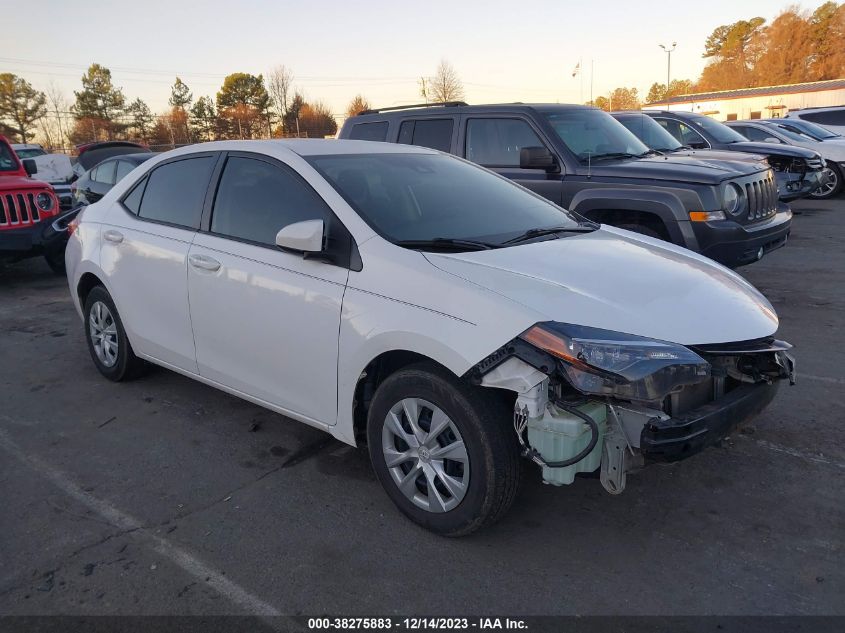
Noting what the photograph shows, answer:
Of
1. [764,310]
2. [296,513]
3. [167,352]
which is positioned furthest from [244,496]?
[764,310]

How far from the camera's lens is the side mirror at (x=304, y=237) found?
128 inches

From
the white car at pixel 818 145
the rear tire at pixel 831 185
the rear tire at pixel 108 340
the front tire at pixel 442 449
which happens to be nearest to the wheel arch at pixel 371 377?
the front tire at pixel 442 449

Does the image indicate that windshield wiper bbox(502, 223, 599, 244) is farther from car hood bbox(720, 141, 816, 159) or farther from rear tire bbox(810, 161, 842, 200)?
rear tire bbox(810, 161, 842, 200)

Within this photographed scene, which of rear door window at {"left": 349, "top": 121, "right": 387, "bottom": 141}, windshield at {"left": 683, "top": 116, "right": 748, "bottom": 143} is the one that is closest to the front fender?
rear door window at {"left": 349, "top": 121, "right": 387, "bottom": 141}

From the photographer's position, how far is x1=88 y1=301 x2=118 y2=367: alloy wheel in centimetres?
501

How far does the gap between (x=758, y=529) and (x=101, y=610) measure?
282 cm

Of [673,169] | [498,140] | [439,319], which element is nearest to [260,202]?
[439,319]

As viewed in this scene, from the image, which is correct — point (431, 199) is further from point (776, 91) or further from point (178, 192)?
point (776, 91)

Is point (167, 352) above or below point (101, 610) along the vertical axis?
above

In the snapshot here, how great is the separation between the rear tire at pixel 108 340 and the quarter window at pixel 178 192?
31.6 inches

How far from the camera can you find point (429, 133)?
7.68 metres

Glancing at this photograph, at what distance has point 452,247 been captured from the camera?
331 cm

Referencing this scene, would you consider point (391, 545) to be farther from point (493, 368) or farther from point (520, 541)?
point (493, 368)

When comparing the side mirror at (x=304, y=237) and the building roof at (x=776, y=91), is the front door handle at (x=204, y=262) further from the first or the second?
the building roof at (x=776, y=91)
